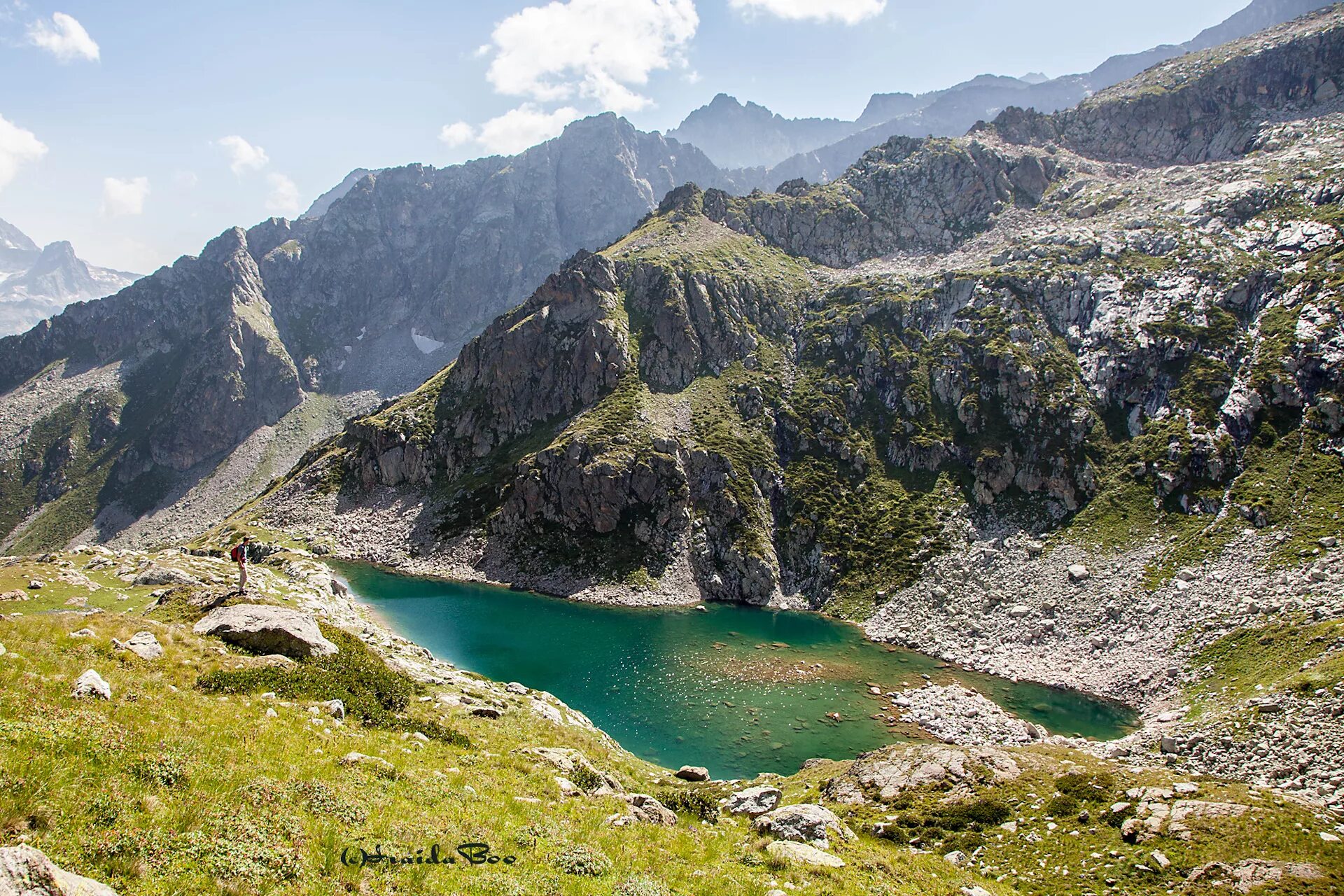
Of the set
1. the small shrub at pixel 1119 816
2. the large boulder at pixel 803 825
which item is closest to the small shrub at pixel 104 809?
the large boulder at pixel 803 825

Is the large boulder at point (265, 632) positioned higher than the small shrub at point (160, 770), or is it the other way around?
the small shrub at point (160, 770)

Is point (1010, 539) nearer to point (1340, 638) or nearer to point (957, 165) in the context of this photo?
point (1340, 638)

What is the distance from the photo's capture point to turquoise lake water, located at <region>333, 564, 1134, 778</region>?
5103cm

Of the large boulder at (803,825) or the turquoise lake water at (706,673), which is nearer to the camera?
the large boulder at (803,825)

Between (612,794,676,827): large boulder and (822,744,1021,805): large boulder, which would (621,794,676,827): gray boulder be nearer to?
(612,794,676,827): large boulder

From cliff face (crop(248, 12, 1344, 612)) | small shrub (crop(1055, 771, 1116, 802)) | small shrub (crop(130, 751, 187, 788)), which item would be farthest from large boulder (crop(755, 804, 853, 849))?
cliff face (crop(248, 12, 1344, 612))

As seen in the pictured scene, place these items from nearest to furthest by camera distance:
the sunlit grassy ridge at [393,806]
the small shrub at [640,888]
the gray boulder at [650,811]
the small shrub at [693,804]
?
the sunlit grassy ridge at [393,806] < the small shrub at [640,888] < the gray boulder at [650,811] < the small shrub at [693,804]

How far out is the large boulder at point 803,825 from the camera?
2193cm

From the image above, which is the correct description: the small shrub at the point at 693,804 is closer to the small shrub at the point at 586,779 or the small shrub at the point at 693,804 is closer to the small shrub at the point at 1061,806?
the small shrub at the point at 586,779

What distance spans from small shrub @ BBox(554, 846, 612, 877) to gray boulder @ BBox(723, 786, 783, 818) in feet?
42.7

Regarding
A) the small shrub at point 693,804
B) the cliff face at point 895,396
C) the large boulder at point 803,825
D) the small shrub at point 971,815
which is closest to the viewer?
the large boulder at point 803,825

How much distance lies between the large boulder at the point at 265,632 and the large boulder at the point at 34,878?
19.9 meters

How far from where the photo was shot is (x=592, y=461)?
10962 cm

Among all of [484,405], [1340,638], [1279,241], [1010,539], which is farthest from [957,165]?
[1340,638]
